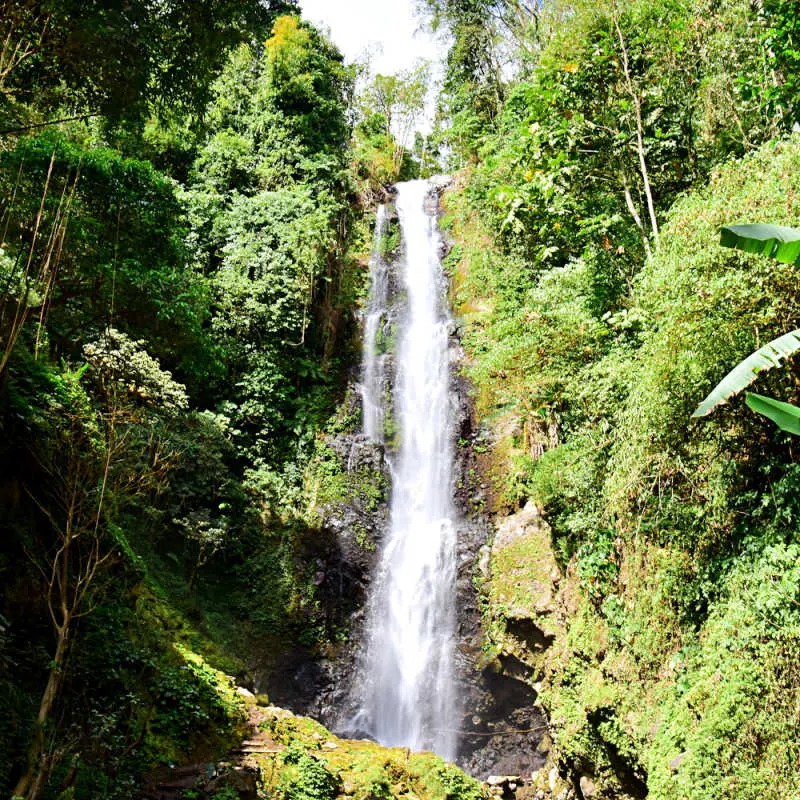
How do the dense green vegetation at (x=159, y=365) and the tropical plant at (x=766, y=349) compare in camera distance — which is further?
the dense green vegetation at (x=159, y=365)

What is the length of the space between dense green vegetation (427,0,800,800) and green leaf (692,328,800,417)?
4.44ft

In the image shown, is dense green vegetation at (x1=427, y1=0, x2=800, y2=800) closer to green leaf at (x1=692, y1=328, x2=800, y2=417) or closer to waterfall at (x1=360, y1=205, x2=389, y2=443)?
green leaf at (x1=692, y1=328, x2=800, y2=417)

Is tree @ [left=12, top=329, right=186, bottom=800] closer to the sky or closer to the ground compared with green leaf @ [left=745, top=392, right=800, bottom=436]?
closer to the ground

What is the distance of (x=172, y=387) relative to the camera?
10.1 meters

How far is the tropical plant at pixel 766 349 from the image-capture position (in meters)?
4.54

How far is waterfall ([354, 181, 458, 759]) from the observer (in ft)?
37.9

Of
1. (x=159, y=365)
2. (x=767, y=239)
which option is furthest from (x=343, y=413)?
(x=767, y=239)

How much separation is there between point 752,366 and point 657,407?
2.08 m

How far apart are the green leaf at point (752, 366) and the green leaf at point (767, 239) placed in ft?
2.07

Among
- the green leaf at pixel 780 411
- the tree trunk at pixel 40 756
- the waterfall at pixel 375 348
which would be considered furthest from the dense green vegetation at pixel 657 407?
the tree trunk at pixel 40 756

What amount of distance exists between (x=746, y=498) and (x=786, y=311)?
1.96 metres

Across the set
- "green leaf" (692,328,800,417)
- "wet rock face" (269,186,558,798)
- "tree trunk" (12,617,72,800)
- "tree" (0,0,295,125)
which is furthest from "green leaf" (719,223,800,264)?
"wet rock face" (269,186,558,798)

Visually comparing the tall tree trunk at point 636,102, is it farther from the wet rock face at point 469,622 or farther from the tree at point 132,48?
the wet rock face at point 469,622

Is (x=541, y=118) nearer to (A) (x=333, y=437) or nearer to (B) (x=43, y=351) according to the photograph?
(A) (x=333, y=437)
